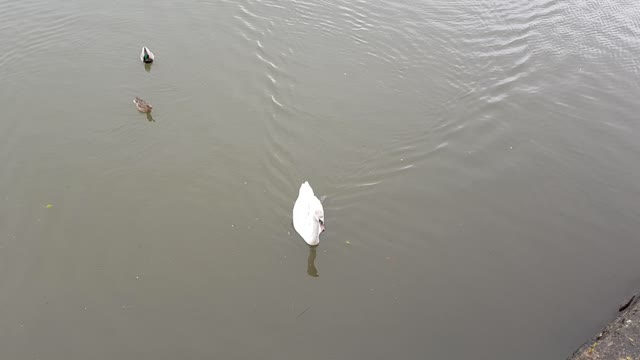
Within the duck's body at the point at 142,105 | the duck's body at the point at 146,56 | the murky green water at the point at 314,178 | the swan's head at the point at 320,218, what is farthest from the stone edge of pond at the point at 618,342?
the duck's body at the point at 146,56

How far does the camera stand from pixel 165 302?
26.2ft

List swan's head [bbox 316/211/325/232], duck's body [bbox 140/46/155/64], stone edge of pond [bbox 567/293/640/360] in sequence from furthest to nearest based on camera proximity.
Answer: duck's body [bbox 140/46/155/64]
swan's head [bbox 316/211/325/232]
stone edge of pond [bbox 567/293/640/360]

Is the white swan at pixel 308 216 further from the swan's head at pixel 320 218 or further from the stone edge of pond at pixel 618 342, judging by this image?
the stone edge of pond at pixel 618 342

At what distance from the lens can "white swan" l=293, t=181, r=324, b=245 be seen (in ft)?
27.3

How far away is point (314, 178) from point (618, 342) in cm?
559

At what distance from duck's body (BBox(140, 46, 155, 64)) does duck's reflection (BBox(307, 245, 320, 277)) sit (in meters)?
6.60

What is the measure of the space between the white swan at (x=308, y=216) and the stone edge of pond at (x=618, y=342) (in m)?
4.19

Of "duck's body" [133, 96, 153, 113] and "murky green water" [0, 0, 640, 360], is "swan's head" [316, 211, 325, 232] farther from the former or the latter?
"duck's body" [133, 96, 153, 113]

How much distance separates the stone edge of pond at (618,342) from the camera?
6867mm

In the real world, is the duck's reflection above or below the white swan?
below

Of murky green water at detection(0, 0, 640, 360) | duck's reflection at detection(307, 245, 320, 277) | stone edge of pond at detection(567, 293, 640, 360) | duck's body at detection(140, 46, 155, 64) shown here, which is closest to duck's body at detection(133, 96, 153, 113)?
murky green water at detection(0, 0, 640, 360)

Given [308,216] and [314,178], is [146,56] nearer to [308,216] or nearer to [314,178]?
[314,178]

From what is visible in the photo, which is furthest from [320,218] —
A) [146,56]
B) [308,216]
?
[146,56]

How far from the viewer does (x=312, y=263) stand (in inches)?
340
